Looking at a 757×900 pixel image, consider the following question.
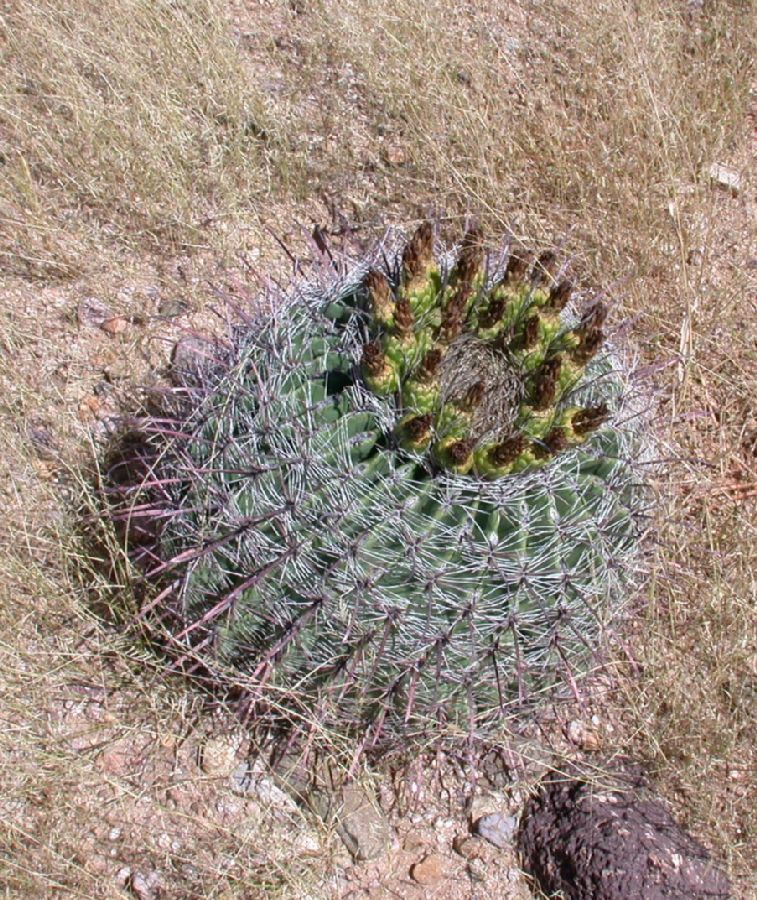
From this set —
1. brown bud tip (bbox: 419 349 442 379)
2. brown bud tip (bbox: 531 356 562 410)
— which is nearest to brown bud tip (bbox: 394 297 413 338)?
brown bud tip (bbox: 419 349 442 379)

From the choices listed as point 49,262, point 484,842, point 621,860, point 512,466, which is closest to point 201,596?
point 512,466

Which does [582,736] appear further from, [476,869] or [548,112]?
[548,112]

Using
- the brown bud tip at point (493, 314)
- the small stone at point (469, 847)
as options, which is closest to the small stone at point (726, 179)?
the brown bud tip at point (493, 314)

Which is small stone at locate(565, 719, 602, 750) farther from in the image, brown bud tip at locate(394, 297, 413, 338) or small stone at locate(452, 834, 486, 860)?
brown bud tip at locate(394, 297, 413, 338)

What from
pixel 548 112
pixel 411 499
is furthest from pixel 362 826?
pixel 548 112

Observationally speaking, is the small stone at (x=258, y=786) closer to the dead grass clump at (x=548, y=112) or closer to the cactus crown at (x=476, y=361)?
the cactus crown at (x=476, y=361)

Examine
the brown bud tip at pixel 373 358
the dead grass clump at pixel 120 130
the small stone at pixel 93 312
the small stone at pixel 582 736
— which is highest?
the brown bud tip at pixel 373 358
